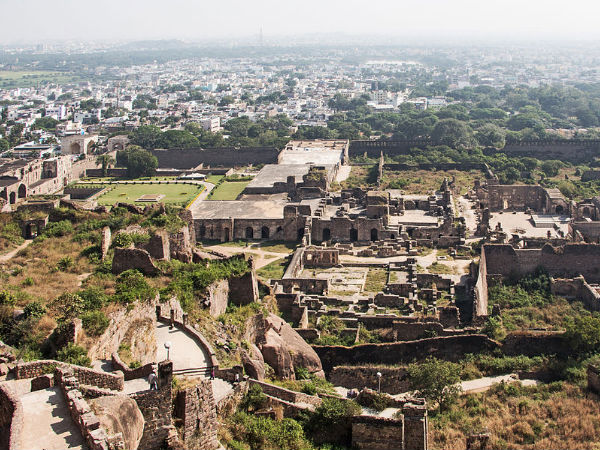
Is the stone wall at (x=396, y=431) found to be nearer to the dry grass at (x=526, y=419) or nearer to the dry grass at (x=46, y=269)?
the dry grass at (x=526, y=419)

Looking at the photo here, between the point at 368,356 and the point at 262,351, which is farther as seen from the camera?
the point at 368,356

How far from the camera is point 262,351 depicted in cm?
2700

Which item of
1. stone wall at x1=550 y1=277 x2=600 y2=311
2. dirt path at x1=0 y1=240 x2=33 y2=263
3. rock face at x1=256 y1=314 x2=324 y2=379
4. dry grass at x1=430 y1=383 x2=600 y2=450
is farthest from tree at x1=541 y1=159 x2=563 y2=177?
dirt path at x1=0 y1=240 x2=33 y2=263

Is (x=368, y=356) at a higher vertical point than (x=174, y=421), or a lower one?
lower

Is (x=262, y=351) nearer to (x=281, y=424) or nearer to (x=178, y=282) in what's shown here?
(x=178, y=282)

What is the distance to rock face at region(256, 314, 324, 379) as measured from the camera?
26844 mm

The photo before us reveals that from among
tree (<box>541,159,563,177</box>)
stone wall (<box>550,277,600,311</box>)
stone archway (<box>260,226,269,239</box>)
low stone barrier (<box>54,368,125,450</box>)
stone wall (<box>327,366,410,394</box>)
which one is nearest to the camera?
low stone barrier (<box>54,368,125,450</box>)

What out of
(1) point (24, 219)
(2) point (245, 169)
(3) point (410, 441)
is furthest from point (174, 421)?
(2) point (245, 169)

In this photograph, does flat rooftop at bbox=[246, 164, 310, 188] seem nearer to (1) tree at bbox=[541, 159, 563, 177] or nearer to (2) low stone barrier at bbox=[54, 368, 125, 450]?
(1) tree at bbox=[541, 159, 563, 177]

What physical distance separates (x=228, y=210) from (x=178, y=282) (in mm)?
30416

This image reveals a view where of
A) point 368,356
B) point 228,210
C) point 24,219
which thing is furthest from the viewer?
point 228,210

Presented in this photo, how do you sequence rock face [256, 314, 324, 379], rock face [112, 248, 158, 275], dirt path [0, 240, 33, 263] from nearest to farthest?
1. rock face [256, 314, 324, 379]
2. rock face [112, 248, 158, 275]
3. dirt path [0, 240, 33, 263]

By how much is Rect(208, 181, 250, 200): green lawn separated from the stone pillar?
47775 mm

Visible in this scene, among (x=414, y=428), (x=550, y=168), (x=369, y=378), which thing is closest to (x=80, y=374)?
(x=414, y=428)
